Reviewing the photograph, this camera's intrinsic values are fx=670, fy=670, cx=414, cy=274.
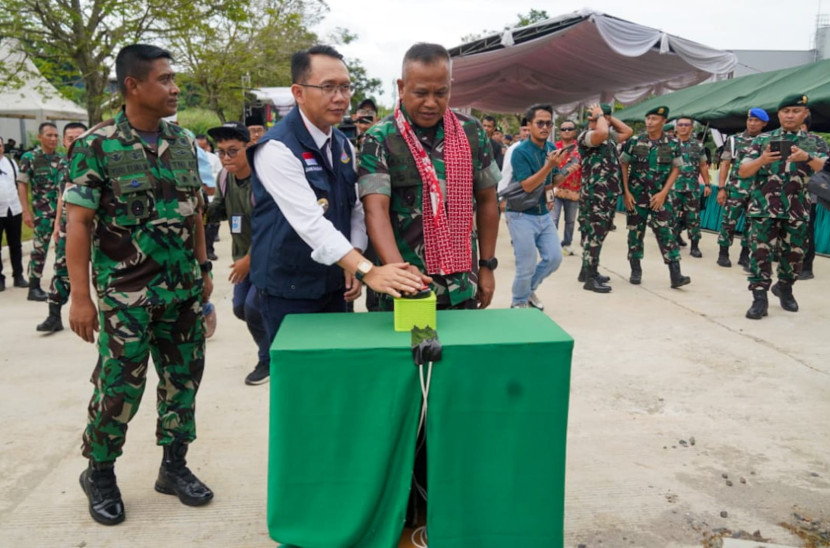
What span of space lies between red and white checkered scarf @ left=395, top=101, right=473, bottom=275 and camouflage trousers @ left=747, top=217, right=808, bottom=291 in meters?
4.21

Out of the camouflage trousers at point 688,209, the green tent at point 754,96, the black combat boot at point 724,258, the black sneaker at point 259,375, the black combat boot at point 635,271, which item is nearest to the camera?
the black sneaker at point 259,375

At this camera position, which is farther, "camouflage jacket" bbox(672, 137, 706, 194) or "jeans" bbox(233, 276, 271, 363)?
"camouflage jacket" bbox(672, 137, 706, 194)

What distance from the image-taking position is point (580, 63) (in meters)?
10.9

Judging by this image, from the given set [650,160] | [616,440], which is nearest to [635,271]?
[650,160]

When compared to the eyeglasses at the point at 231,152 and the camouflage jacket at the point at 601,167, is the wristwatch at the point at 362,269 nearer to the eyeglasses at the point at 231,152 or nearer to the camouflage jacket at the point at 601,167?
A: the eyeglasses at the point at 231,152

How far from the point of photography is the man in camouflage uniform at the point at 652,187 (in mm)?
7074

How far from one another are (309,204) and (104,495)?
1.48 meters

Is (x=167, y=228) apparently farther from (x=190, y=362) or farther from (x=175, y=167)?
(x=190, y=362)

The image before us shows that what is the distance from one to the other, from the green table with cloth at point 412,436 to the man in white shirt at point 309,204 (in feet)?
1.16

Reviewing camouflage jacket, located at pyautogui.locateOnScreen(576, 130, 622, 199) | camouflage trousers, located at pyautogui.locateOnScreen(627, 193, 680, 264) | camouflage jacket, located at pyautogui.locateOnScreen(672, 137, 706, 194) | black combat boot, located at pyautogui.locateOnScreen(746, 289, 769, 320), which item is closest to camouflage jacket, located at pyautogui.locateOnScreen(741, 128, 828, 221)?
black combat boot, located at pyautogui.locateOnScreen(746, 289, 769, 320)

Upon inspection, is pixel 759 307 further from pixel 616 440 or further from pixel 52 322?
pixel 52 322

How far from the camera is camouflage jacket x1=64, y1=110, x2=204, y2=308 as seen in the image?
2.42 meters

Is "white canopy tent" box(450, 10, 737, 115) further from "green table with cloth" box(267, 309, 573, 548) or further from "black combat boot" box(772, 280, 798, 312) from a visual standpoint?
"green table with cloth" box(267, 309, 573, 548)

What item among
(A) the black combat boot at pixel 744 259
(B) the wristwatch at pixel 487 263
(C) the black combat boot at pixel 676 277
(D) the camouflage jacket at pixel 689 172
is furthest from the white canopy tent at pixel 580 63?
(B) the wristwatch at pixel 487 263
